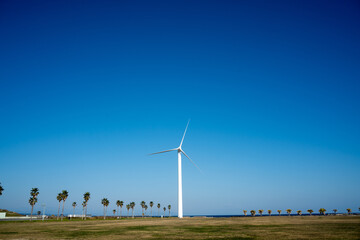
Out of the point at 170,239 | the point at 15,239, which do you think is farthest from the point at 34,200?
the point at 170,239

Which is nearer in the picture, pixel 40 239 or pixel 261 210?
pixel 40 239

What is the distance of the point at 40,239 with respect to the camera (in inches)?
979

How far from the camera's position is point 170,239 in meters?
23.4

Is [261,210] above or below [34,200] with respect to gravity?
below

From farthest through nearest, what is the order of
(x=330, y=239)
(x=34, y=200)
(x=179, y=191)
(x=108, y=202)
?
1. (x=108, y=202)
2. (x=34, y=200)
3. (x=179, y=191)
4. (x=330, y=239)

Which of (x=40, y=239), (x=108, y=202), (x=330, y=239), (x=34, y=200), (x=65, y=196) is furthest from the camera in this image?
(x=108, y=202)

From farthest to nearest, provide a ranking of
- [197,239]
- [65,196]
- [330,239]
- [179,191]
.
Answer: [65,196]
[179,191]
[197,239]
[330,239]

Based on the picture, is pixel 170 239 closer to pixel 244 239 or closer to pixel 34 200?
pixel 244 239

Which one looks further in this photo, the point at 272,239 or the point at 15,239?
the point at 15,239

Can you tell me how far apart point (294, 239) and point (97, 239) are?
18.4 meters

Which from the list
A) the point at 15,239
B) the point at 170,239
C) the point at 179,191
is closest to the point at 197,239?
the point at 170,239

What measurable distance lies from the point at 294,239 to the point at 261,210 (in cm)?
16408

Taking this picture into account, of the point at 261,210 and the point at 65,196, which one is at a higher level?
the point at 65,196

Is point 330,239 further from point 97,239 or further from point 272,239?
point 97,239
